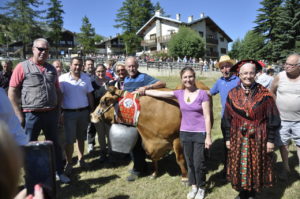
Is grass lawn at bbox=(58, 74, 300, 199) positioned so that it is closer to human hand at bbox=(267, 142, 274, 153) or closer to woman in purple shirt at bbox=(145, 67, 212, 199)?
woman in purple shirt at bbox=(145, 67, 212, 199)

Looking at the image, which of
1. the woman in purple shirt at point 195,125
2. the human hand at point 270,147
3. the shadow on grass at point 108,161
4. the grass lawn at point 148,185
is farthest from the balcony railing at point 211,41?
the human hand at point 270,147

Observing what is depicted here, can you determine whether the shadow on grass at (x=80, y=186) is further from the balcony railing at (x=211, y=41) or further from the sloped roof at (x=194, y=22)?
the balcony railing at (x=211, y=41)

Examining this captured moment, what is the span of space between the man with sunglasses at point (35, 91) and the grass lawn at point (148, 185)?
1156 millimetres

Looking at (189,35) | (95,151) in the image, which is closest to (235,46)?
(189,35)

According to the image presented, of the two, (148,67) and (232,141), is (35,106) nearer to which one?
(232,141)

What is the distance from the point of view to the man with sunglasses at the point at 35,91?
3.40m

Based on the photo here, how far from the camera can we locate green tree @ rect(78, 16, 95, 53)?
1905 inches

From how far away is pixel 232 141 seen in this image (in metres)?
3.13

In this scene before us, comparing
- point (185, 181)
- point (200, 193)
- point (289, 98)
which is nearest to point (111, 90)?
point (185, 181)

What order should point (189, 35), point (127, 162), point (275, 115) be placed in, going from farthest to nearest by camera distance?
point (189, 35) < point (127, 162) < point (275, 115)

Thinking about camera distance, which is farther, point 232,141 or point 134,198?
point 134,198

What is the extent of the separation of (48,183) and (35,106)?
73.7 inches

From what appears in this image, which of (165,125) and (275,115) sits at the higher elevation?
(275,115)

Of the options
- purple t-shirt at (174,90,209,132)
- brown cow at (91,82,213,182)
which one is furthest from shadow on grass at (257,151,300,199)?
purple t-shirt at (174,90,209,132)
